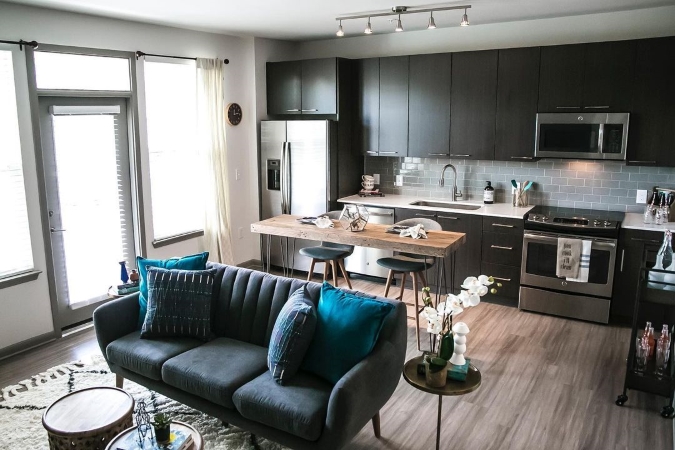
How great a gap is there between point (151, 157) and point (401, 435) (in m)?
3.75

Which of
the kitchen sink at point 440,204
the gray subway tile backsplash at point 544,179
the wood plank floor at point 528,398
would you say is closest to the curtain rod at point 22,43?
the wood plank floor at point 528,398

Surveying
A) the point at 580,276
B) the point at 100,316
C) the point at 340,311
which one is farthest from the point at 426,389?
the point at 580,276

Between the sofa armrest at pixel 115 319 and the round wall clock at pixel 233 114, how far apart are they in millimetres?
3022

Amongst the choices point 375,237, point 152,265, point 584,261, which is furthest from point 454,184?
point 152,265

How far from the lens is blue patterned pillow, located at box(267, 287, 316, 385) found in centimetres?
296

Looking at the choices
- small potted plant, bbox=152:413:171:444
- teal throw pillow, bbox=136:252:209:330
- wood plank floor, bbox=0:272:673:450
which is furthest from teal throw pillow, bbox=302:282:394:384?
teal throw pillow, bbox=136:252:209:330

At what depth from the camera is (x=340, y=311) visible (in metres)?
3.03

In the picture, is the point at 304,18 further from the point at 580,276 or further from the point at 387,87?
the point at 580,276

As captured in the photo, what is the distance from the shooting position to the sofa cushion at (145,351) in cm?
330

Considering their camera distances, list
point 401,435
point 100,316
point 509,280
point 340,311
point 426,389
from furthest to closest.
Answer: point 509,280
point 100,316
point 401,435
point 340,311
point 426,389

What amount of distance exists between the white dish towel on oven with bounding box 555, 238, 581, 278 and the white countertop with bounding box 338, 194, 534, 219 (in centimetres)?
48

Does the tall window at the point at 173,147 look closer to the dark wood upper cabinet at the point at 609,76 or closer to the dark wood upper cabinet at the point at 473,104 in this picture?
the dark wood upper cabinet at the point at 473,104

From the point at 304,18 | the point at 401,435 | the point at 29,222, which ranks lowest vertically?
the point at 401,435

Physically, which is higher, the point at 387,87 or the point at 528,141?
the point at 387,87
